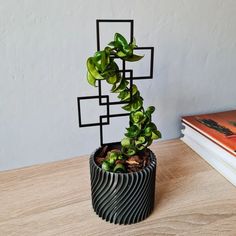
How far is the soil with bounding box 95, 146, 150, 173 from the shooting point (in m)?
0.44

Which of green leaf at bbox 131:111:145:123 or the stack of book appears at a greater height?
green leaf at bbox 131:111:145:123

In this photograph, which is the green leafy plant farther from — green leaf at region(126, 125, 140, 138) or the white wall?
the white wall

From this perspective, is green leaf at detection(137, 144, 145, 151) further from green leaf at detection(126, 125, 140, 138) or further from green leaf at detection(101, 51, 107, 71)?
green leaf at detection(101, 51, 107, 71)

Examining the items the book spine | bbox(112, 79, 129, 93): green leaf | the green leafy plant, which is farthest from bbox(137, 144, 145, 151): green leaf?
the book spine

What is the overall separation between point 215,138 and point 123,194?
0.27m

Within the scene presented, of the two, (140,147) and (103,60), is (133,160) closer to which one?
(140,147)

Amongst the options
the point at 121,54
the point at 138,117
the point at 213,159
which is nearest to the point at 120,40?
the point at 121,54

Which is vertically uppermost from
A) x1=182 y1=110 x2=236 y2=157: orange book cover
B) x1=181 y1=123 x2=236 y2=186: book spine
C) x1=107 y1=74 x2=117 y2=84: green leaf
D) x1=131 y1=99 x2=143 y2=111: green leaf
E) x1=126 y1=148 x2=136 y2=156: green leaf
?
x1=107 y1=74 x2=117 y2=84: green leaf

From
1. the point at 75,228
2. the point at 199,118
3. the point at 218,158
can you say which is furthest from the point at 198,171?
the point at 75,228

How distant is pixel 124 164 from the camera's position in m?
0.44

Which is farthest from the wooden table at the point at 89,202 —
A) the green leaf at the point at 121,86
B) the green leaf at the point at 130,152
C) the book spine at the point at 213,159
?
the green leaf at the point at 121,86

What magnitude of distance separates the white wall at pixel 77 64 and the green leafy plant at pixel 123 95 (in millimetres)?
189

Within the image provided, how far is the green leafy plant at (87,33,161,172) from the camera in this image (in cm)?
39

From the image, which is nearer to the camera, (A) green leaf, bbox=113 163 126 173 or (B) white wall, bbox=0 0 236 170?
(A) green leaf, bbox=113 163 126 173
